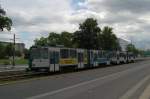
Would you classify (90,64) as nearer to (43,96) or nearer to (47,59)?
(47,59)

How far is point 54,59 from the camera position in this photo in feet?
122

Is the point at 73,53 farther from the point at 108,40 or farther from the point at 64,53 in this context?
the point at 108,40

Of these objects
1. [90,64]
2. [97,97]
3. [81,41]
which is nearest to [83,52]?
[90,64]

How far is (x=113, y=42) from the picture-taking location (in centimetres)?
10694

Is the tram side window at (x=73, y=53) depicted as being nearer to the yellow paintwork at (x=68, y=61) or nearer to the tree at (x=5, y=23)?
the yellow paintwork at (x=68, y=61)

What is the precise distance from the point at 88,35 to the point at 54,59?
55.2 meters

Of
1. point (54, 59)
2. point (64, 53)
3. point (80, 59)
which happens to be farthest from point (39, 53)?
point (80, 59)

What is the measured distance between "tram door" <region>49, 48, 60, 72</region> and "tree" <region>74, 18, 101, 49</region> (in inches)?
2084

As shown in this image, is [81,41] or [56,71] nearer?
[56,71]

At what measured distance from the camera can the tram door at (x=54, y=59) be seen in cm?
3656

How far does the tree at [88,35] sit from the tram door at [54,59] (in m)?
52.9

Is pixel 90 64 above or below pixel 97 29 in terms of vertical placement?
below

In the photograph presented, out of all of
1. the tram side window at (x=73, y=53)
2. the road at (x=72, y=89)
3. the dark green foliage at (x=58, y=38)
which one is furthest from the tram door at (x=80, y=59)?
the dark green foliage at (x=58, y=38)

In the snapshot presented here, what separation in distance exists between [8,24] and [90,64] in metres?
13.7
